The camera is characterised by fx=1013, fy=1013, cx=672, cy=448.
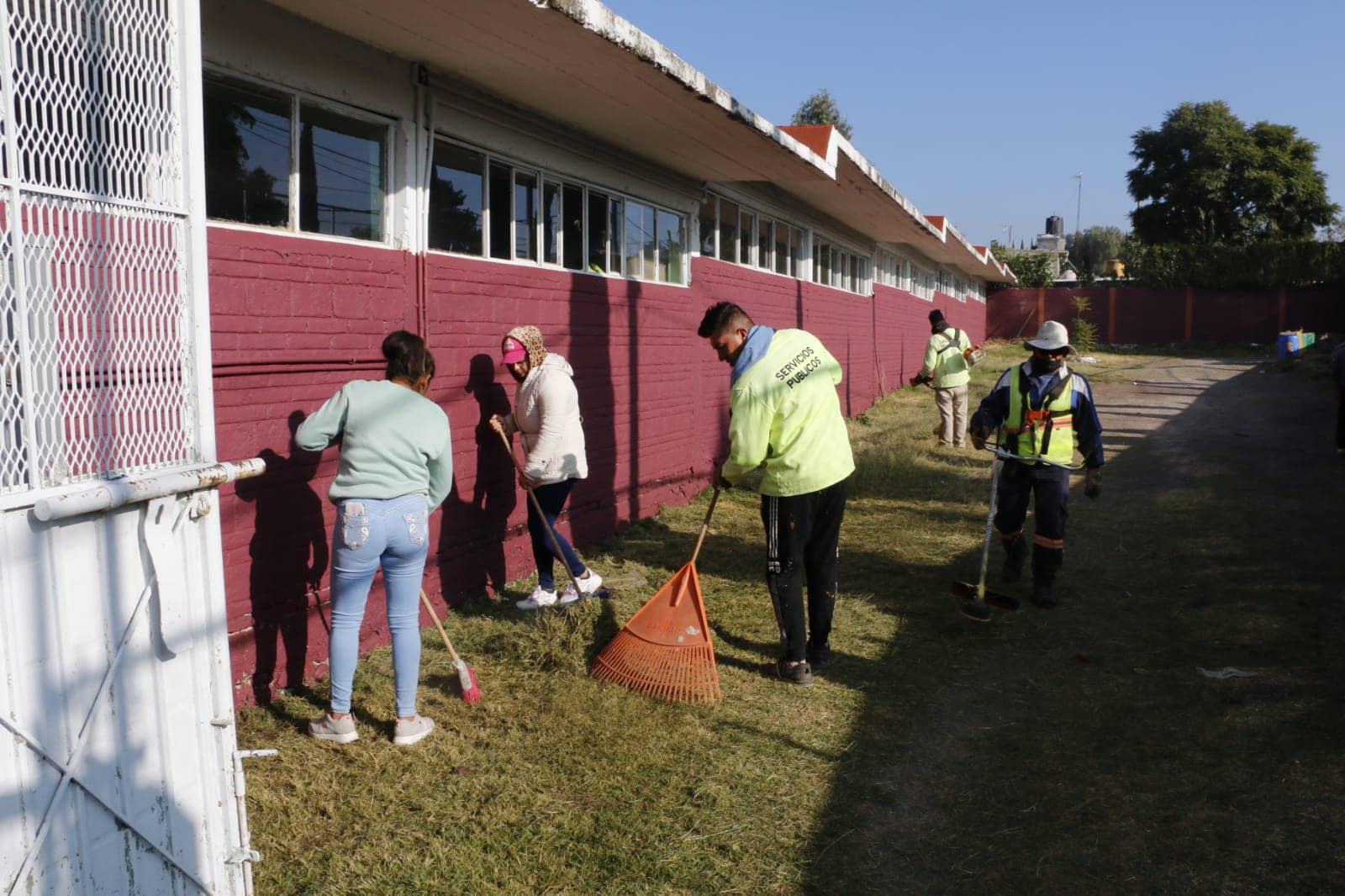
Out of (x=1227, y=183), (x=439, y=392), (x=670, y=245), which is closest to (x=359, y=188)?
(x=439, y=392)

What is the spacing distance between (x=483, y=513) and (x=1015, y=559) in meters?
3.49

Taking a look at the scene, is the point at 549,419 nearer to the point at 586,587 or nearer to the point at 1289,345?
the point at 586,587

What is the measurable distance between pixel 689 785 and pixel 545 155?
14.0ft

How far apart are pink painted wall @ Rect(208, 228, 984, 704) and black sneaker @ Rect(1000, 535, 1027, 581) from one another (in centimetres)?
294

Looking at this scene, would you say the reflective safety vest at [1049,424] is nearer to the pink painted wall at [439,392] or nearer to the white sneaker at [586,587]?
the white sneaker at [586,587]

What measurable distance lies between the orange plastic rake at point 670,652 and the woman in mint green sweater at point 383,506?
40.1 inches

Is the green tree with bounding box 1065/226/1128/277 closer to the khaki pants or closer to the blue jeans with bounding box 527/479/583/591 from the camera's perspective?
the khaki pants

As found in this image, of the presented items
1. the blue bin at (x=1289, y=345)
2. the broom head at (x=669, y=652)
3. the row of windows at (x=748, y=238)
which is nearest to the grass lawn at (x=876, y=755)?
the broom head at (x=669, y=652)

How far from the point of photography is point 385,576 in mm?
4234

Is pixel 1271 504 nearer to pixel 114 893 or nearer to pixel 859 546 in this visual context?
pixel 859 546

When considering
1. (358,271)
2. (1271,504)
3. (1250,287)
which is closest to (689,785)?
(358,271)

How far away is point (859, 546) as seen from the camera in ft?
25.8

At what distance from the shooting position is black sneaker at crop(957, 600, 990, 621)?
5.95 meters

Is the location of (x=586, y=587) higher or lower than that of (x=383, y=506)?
lower
